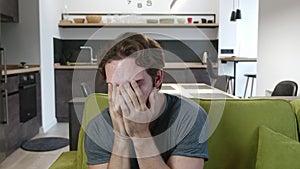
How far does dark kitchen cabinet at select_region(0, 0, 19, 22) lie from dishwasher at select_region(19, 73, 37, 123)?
0.76 meters

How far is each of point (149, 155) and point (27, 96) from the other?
3.30 m

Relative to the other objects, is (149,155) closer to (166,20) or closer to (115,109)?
(115,109)

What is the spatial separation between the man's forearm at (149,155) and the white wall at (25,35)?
3.91 meters

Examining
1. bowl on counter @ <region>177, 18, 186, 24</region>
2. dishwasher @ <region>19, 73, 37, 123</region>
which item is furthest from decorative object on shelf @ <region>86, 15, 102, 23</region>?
dishwasher @ <region>19, 73, 37, 123</region>

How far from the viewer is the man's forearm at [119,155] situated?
50.6 inches

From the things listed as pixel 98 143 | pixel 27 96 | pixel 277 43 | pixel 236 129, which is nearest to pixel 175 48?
pixel 277 43

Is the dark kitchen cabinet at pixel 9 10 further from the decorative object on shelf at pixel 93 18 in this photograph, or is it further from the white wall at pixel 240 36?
the white wall at pixel 240 36

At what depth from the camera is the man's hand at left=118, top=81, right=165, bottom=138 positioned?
1111 mm

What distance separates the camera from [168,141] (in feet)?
4.38

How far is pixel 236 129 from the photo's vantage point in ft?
5.74

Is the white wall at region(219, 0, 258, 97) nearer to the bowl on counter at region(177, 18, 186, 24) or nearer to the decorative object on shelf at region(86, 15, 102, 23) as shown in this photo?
the bowl on counter at region(177, 18, 186, 24)

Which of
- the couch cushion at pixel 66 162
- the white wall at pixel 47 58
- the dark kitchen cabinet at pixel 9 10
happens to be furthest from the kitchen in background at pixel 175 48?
the couch cushion at pixel 66 162

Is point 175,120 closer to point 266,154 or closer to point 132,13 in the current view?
point 266,154

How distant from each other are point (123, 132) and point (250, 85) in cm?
624
